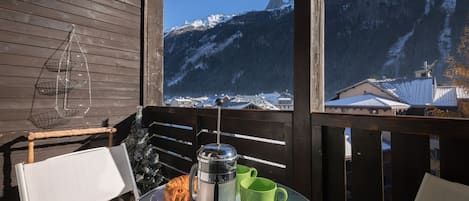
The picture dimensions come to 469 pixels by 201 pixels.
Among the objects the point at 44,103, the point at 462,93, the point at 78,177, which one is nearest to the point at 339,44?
the point at 462,93

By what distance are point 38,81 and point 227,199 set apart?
7.33 ft

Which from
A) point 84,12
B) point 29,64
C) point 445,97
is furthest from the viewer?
point 84,12

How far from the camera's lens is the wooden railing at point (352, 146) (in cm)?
95

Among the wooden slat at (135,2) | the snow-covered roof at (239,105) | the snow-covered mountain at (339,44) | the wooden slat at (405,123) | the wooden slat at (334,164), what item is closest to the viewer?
the wooden slat at (405,123)

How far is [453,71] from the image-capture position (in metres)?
1.75

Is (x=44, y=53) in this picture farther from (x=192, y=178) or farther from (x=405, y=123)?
(x=405, y=123)

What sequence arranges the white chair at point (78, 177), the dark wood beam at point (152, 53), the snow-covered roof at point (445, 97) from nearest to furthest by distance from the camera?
→ the white chair at point (78, 177) → the snow-covered roof at point (445, 97) → the dark wood beam at point (152, 53)

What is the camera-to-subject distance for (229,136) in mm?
1866

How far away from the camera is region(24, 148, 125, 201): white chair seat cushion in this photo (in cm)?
102

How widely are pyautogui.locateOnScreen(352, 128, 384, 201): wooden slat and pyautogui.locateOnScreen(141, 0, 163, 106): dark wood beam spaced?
2252mm

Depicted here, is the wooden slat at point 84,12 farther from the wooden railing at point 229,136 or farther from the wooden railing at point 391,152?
the wooden railing at point 391,152

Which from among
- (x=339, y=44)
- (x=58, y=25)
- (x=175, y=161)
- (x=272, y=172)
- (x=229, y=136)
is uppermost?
(x=58, y=25)

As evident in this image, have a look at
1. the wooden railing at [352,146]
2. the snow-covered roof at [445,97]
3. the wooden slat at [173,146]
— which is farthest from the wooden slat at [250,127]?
the snow-covered roof at [445,97]

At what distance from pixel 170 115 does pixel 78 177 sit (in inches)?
52.1
